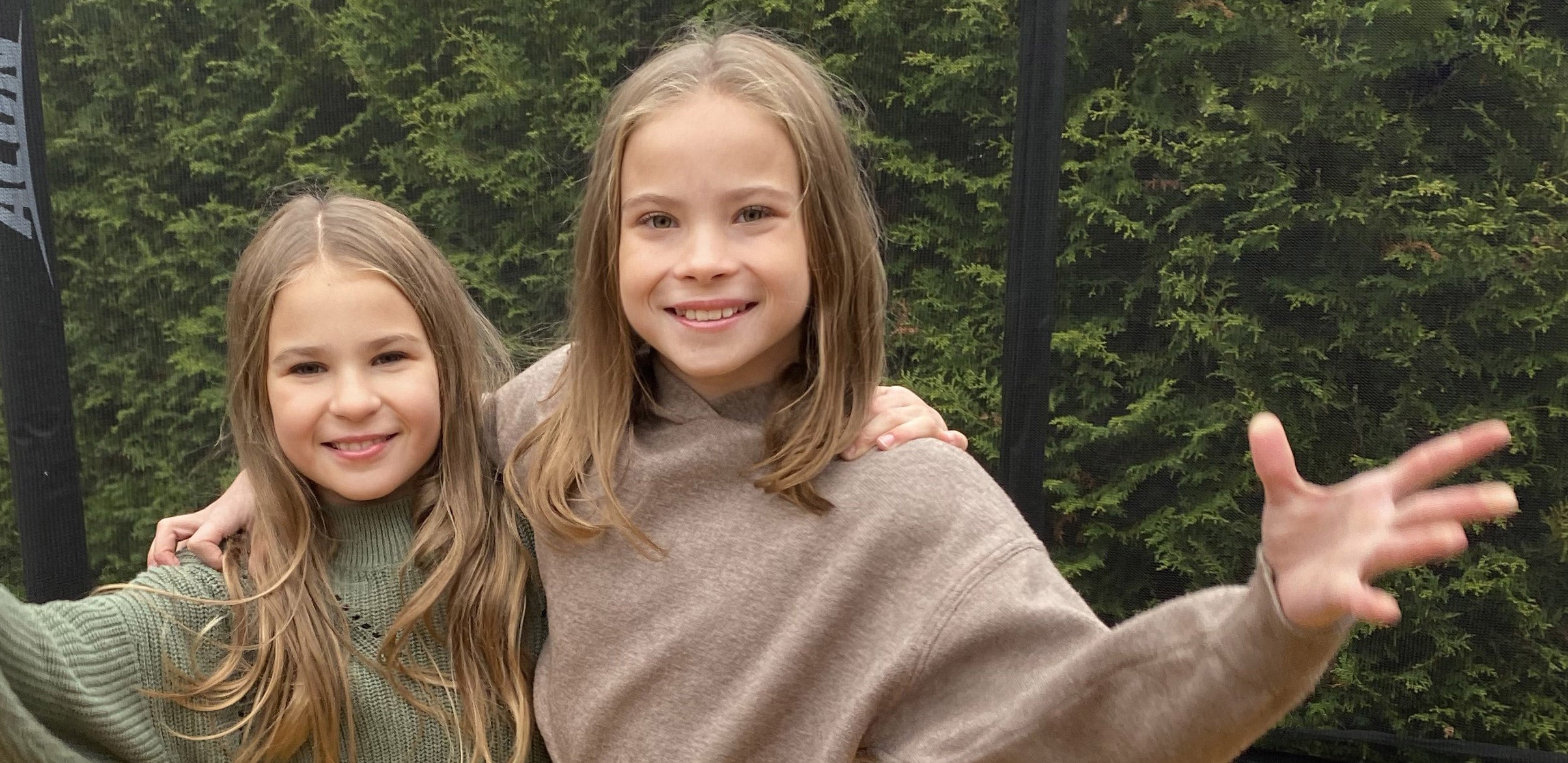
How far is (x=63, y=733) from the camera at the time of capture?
133cm

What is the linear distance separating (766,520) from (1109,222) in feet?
3.99

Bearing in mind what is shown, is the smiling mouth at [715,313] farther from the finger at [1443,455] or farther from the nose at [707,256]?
the finger at [1443,455]

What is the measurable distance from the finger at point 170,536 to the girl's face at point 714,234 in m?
0.69

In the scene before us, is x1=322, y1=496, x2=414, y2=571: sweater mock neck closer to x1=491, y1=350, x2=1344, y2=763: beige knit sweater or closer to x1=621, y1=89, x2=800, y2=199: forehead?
x1=491, y1=350, x2=1344, y2=763: beige knit sweater

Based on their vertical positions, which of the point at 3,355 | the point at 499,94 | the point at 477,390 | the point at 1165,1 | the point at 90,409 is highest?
the point at 1165,1

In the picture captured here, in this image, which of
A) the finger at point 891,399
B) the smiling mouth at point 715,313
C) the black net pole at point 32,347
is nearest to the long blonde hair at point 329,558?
the smiling mouth at point 715,313

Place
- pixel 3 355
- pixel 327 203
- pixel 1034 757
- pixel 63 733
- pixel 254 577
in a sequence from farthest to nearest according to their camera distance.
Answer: pixel 3 355, pixel 327 203, pixel 254 577, pixel 63 733, pixel 1034 757

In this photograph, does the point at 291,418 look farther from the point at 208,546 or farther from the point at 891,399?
the point at 891,399

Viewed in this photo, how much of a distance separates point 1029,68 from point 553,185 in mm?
1019

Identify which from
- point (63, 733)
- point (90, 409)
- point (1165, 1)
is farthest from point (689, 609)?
point (90, 409)

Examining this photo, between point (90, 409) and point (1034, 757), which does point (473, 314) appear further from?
point (90, 409)

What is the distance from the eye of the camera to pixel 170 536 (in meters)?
1.58

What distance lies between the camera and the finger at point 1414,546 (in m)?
0.84

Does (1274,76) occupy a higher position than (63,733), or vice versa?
(1274,76)
